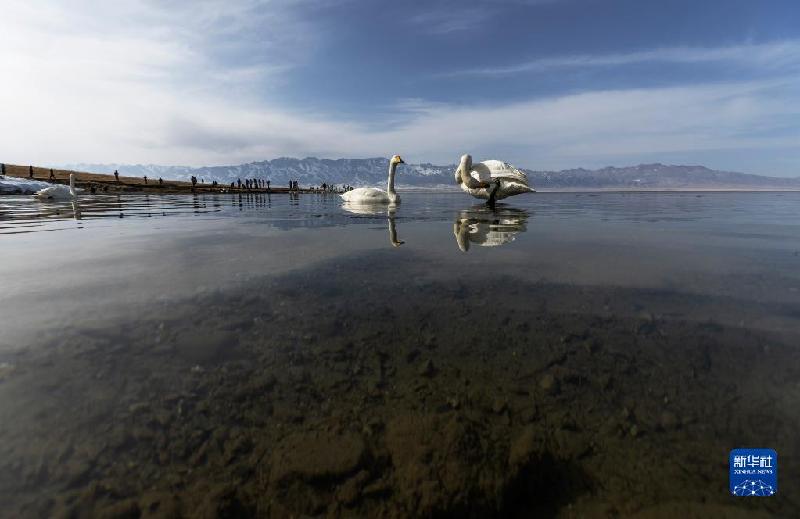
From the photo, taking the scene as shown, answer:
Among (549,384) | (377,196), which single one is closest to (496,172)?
(377,196)

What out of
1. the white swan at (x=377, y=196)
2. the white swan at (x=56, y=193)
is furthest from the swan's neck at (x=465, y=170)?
the white swan at (x=56, y=193)

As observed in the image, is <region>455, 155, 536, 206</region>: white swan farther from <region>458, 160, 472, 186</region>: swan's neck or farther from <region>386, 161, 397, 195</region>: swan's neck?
<region>386, 161, 397, 195</region>: swan's neck

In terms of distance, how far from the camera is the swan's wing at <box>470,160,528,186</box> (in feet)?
53.3

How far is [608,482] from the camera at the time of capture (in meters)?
1.83

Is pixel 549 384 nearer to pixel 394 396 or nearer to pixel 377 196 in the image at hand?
pixel 394 396

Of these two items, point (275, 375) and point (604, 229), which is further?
point (604, 229)

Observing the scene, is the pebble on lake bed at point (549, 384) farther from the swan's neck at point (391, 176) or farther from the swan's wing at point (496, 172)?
the swan's neck at point (391, 176)

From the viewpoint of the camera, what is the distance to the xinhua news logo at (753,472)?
1704mm

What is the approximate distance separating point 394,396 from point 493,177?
15549 mm

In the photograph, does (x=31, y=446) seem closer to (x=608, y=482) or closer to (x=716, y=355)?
(x=608, y=482)

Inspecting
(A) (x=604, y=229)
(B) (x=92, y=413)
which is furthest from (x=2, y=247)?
(A) (x=604, y=229)

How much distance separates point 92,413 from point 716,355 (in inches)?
178

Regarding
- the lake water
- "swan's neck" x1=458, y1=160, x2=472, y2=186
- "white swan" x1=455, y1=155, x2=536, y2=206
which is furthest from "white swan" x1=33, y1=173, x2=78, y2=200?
the lake water

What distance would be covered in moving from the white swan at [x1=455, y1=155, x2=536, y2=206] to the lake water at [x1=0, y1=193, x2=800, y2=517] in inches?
479
